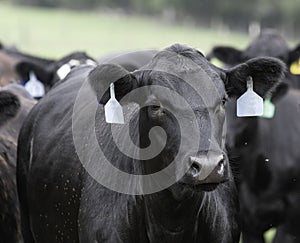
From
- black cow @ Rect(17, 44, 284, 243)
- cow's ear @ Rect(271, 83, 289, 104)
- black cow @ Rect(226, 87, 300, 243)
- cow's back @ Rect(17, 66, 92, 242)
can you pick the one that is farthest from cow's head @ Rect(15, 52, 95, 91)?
black cow @ Rect(17, 44, 284, 243)

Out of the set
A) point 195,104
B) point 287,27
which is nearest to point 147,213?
point 195,104

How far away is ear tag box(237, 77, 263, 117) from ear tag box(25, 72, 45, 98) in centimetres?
501

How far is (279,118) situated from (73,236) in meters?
3.28

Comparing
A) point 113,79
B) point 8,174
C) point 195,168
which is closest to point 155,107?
point 113,79

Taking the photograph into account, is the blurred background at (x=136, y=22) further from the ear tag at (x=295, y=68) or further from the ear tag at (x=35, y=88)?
the ear tag at (x=295, y=68)

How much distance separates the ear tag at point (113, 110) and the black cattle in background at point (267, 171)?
2.85m

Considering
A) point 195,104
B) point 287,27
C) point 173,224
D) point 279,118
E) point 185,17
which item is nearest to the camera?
point 195,104

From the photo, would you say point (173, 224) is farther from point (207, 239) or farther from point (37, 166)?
point (37, 166)

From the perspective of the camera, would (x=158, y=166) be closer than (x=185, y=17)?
Yes

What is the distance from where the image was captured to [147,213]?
13.4ft

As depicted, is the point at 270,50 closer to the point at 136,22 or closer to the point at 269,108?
the point at 269,108

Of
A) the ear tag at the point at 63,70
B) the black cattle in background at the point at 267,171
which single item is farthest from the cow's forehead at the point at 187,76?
the ear tag at the point at 63,70

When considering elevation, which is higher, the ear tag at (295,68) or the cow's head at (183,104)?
the cow's head at (183,104)

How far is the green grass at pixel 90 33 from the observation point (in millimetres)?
33969
